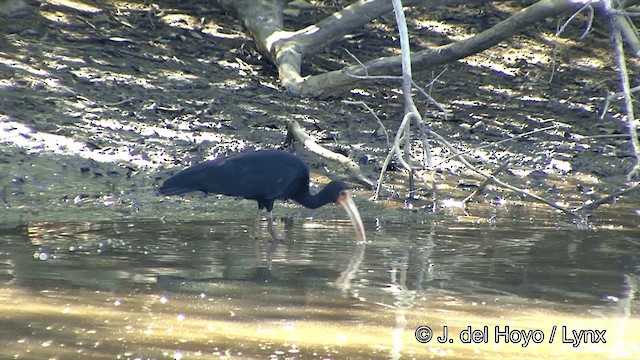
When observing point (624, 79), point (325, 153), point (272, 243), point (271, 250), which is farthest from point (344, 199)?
point (624, 79)

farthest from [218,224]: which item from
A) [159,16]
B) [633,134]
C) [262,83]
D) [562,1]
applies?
[159,16]

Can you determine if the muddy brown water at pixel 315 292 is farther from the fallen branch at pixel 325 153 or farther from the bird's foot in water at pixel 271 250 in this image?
the fallen branch at pixel 325 153

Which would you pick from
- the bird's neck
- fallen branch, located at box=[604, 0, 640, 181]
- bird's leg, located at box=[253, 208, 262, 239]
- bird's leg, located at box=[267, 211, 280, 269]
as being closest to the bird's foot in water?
bird's leg, located at box=[267, 211, 280, 269]

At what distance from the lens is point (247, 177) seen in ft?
28.3

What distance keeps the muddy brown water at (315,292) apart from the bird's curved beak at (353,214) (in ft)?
0.31

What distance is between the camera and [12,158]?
33.0 feet

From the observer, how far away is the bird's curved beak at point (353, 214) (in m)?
8.51

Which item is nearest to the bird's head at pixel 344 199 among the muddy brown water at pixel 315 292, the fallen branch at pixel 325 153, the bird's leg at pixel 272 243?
the muddy brown water at pixel 315 292

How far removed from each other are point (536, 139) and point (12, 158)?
6.06 meters

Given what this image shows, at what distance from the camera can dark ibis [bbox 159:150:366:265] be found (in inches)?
335

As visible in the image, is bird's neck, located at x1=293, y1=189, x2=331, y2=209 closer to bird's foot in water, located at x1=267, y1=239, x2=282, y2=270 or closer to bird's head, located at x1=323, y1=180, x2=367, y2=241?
bird's head, located at x1=323, y1=180, x2=367, y2=241

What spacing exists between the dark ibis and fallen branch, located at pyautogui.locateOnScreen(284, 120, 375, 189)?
1.03 meters

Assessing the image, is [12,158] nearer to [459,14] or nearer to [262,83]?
[262,83]

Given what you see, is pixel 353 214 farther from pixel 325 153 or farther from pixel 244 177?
pixel 325 153
